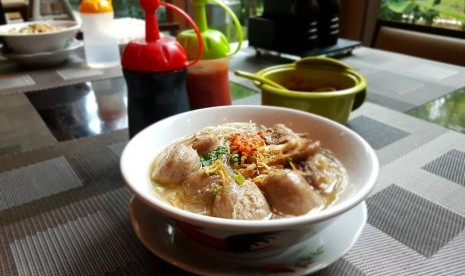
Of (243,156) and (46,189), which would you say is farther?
(46,189)

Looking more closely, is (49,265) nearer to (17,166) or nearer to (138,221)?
(138,221)

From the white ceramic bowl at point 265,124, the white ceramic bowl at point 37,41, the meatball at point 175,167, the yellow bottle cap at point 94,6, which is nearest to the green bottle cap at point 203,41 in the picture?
the white ceramic bowl at point 265,124

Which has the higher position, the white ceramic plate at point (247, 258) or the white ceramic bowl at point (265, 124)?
the white ceramic bowl at point (265, 124)

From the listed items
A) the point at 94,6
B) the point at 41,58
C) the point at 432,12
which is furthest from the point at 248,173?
the point at 432,12

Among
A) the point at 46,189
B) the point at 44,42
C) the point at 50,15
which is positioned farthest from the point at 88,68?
the point at 50,15

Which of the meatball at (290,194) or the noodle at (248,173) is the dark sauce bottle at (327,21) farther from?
the meatball at (290,194)

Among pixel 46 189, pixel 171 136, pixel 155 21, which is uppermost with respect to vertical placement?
pixel 155 21

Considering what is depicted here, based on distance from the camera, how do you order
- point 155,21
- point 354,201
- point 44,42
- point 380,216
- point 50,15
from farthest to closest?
point 50,15 → point 44,42 → point 155,21 → point 380,216 → point 354,201
